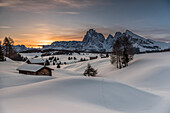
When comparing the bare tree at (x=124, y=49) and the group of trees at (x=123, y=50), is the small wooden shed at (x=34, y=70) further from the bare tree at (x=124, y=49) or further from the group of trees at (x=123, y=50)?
the bare tree at (x=124, y=49)

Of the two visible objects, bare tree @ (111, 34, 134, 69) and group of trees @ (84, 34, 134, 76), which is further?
bare tree @ (111, 34, 134, 69)

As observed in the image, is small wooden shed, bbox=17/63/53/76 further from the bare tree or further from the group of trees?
the bare tree

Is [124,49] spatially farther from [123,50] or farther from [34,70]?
[34,70]

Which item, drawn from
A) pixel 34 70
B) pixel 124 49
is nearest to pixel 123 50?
pixel 124 49

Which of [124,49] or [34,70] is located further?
[124,49]

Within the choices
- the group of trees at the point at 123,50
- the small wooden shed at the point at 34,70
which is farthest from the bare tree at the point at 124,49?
the small wooden shed at the point at 34,70

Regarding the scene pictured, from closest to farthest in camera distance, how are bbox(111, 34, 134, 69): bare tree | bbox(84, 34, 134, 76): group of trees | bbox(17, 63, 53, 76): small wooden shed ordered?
bbox(17, 63, 53, 76): small wooden shed, bbox(84, 34, 134, 76): group of trees, bbox(111, 34, 134, 69): bare tree

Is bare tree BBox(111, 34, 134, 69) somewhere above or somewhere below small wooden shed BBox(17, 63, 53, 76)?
above

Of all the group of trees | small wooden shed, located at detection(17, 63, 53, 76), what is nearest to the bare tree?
the group of trees

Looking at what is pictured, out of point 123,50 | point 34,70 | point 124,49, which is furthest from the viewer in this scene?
point 123,50

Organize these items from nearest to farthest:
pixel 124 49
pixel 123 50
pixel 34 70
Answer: pixel 34 70
pixel 124 49
pixel 123 50

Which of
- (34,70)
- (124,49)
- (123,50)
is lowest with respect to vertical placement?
(34,70)

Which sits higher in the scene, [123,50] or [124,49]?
[124,49]

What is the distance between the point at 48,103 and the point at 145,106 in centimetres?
744
